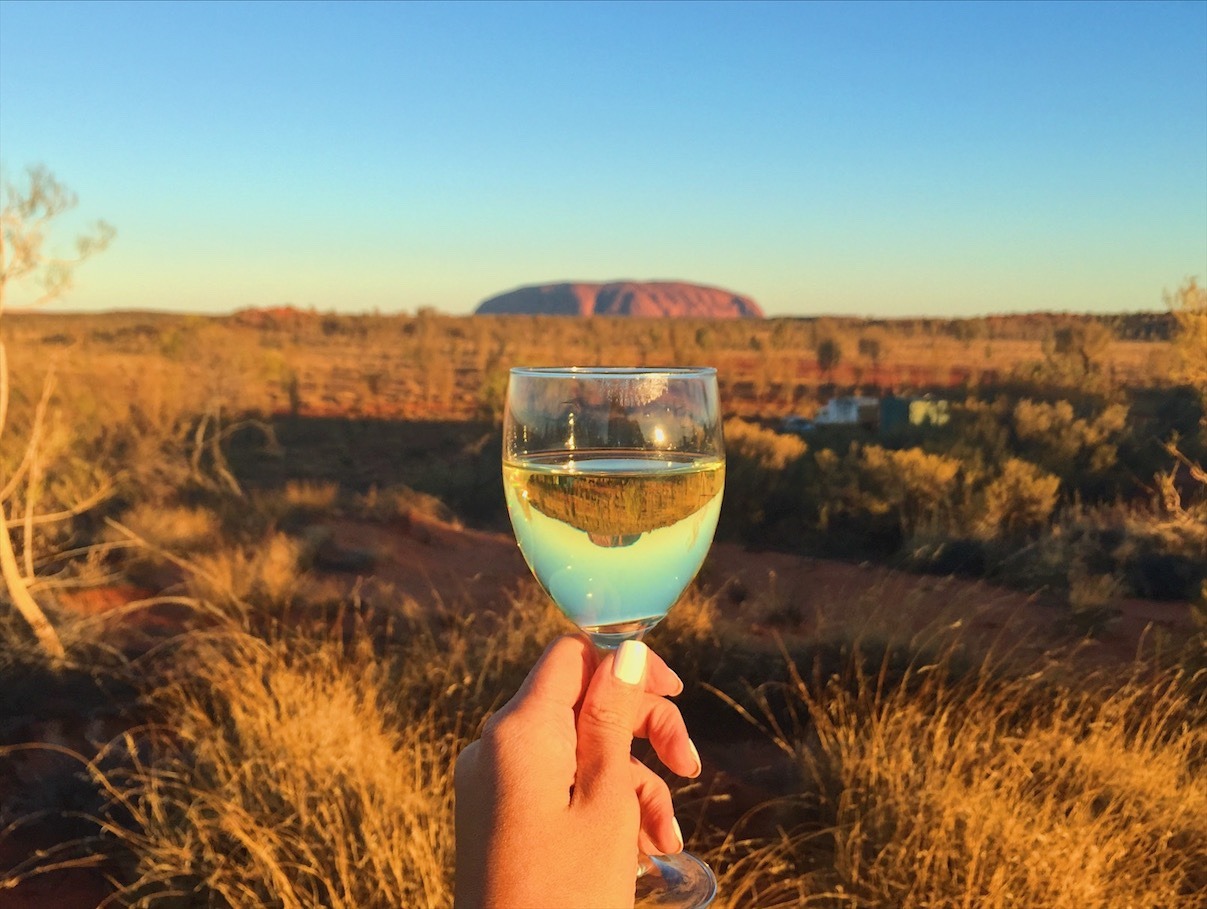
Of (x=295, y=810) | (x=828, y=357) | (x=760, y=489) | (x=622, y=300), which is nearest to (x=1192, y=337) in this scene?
(x=760, y=489)

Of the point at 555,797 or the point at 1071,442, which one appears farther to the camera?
the point at 1071,442

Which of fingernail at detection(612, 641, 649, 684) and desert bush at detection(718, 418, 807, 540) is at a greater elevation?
fingernail at detection(612, 641, 649, 684)

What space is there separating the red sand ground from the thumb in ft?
10.6

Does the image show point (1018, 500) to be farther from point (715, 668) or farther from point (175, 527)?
point (175, 527)

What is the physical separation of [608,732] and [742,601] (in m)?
7.77

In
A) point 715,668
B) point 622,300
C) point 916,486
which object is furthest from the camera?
point 622,300

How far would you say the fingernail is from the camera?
1.29m

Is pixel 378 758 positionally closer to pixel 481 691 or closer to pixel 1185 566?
pixel 481 691

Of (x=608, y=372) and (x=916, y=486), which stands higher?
(x=608, y=372)

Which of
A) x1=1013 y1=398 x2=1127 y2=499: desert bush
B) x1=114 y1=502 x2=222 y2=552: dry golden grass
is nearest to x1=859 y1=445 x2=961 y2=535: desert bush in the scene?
x1=1013 y1=398 x2=1127 y2=499: desert bush

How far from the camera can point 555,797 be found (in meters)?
1.24

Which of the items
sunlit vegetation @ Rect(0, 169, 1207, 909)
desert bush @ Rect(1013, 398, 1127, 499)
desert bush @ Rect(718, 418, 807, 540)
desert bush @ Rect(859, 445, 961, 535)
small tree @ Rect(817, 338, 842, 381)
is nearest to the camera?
sunlit vegetation @ Rect(0, 169, 1207, 909)

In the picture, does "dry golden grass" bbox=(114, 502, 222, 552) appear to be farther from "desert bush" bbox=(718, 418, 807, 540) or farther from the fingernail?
the fingernail

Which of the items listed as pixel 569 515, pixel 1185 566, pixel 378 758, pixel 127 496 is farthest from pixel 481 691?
pixel 127 496
